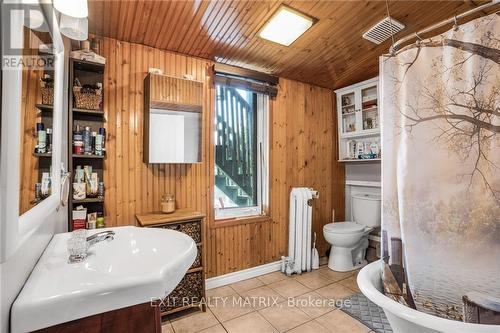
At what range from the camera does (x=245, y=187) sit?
302cm

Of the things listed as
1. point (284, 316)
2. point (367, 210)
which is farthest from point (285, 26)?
point (284, 316)

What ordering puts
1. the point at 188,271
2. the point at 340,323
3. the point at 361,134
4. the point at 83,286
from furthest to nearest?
the point at 361,134, the point at 188,271, the point at 340,323, the point at 83,286

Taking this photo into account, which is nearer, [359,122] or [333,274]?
[333,274]

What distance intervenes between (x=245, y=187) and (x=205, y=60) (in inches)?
59.1

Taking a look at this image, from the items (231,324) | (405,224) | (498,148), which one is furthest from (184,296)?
(498,148)

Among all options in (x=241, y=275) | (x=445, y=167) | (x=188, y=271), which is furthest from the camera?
(x=241, y=275)

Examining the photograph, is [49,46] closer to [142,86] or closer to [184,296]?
[142,86]

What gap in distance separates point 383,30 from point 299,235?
2.18 meters

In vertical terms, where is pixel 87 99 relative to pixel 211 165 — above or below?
above

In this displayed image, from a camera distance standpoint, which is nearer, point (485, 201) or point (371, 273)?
point (485, 201)

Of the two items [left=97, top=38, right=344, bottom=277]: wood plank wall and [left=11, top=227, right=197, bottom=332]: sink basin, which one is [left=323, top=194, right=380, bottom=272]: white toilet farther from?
[left=11, top=227, right=197, bottom=332]: sink basin

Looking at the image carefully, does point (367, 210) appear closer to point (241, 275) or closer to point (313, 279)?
point (313, 279)

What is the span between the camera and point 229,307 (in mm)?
2145

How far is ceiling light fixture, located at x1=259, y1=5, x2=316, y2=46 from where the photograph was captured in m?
1.83
